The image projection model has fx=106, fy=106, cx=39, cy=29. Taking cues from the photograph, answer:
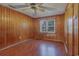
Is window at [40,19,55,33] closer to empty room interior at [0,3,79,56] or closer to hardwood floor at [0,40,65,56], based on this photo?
empty room interior at [0,3,79,56]

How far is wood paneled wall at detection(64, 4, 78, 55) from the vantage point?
1658 millimetres

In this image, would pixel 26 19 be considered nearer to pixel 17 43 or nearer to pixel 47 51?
pixel 17 43

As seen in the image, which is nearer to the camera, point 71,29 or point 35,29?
point 71,29

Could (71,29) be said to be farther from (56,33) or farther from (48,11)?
(48,11)

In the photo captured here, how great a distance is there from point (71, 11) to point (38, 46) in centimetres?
84

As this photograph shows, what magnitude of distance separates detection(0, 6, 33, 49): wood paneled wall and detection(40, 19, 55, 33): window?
0.21 m

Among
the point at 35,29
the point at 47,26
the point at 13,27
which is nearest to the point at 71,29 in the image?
the point at 47,26

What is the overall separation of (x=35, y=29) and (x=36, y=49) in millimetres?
363

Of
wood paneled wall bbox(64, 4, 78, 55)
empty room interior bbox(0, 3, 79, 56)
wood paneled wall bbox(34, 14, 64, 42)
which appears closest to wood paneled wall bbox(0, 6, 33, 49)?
empty room interior bbox(0, 3, 79, 56)

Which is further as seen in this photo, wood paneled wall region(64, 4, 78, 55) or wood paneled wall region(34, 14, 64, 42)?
wood paneled wall region(34, 14, 64, 42)

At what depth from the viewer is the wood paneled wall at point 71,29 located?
1.66m

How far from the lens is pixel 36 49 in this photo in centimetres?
191

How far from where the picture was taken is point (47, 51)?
1.90 metres

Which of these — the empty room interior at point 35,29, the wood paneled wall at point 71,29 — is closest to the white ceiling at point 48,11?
the empty room interior at point 35,29
